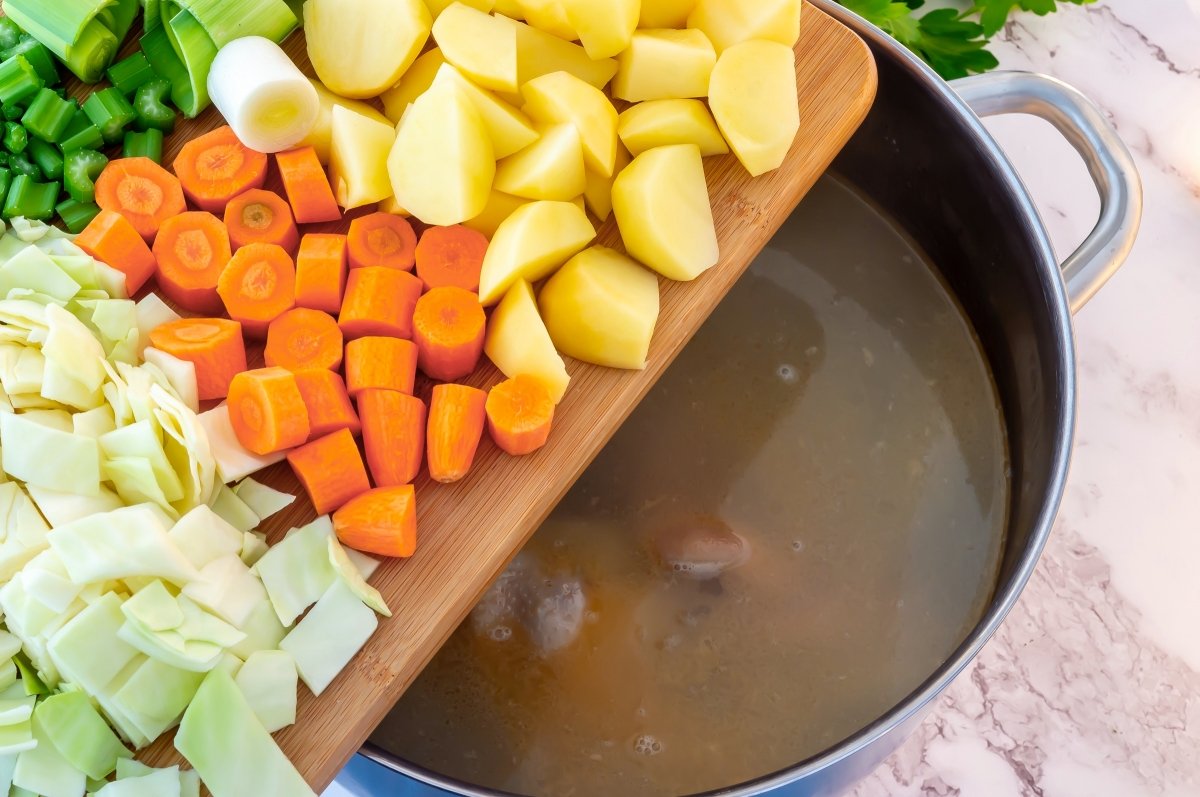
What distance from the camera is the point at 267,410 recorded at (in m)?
1.27

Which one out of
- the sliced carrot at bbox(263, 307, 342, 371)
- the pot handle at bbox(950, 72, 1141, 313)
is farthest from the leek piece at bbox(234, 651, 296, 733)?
the pot handle at bbox(950, 72, 1141, 313)

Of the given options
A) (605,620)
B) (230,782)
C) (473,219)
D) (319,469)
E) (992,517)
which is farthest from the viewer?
(992,517)

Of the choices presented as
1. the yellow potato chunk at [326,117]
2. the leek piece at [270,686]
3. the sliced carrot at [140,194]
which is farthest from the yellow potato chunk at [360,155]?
the leek piece at [270,686]

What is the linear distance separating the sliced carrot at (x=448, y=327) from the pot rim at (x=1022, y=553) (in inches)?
19.2

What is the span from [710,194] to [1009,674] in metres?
0.98

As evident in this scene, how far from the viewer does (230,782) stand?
→ 3.73ft

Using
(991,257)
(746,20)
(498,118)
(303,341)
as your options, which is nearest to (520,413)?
(303,341)

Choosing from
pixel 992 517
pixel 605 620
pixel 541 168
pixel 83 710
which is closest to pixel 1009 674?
pixel 992 517

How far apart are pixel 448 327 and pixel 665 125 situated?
41 centimetres

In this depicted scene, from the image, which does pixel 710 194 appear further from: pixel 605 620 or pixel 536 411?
pixel 605 620

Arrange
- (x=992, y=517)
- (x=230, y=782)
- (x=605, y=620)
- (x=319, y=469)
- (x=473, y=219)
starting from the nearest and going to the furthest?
(x=230, y=782) → (x=319, y=469) → (x=473, y=219) → (x=605, y=620) → (x=992, y=517)

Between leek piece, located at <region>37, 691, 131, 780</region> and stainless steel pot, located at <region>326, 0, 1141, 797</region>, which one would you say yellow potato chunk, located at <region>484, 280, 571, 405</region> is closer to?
stainless steel pot, located at <region>326, 0, 1141, 797</region>

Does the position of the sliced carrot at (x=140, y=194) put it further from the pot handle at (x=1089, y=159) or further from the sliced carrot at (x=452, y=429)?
the pot handle at (x=1089, y=159)

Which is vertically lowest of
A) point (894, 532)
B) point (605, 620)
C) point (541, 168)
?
point (605, 620)
